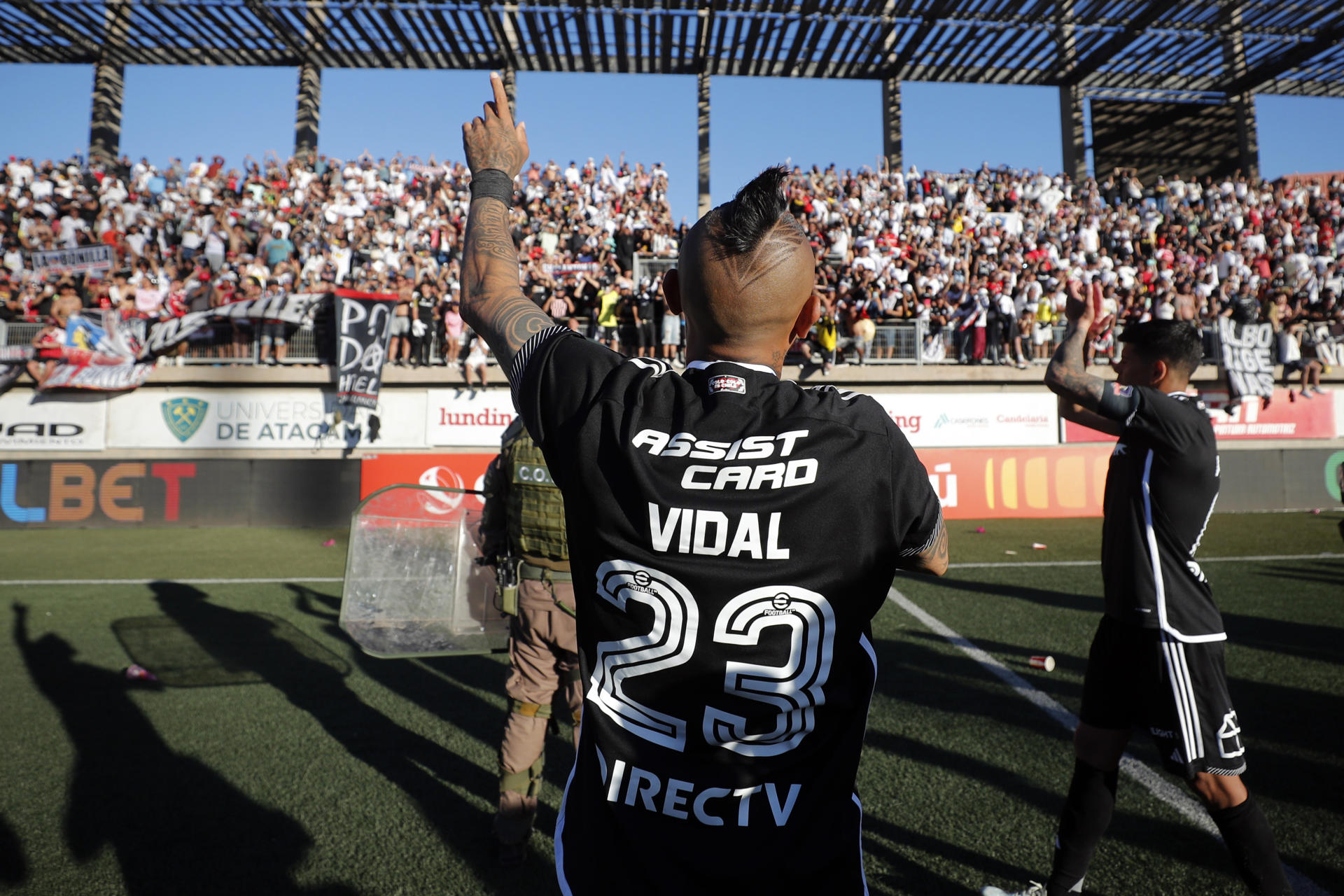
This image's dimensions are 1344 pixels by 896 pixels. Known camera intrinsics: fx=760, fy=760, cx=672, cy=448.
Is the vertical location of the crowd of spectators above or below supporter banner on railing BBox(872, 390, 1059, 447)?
above

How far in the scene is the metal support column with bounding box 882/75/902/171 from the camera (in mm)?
29172

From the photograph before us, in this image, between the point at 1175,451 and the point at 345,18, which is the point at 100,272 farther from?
the point at 1175,451

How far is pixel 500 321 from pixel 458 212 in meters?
21.9

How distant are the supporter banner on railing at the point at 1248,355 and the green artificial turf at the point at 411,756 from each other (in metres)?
10.3

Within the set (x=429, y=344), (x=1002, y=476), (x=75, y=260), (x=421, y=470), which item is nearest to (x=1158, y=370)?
(x=1002, y=476)

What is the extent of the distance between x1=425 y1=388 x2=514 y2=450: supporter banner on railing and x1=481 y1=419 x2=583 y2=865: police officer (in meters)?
12.6

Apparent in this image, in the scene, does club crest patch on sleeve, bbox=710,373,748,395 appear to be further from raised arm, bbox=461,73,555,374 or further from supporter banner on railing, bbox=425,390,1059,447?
supporter banner on railing, bbox=425,390,1059,447

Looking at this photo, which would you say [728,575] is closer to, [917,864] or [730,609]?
[730,609]

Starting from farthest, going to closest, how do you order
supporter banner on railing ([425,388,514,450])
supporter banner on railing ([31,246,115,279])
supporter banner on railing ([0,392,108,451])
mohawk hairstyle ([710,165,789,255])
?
1. supporter banner on railing ([31,246,115,279])
2. supporter banner on railing ([425,388,514,450])
3. supporter banner on railing ([0,392,108,451])
4. mohawk hairstyle ([710,165,789,255])

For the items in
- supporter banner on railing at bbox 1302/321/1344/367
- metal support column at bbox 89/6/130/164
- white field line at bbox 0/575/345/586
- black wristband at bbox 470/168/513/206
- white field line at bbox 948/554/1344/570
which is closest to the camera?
black wristband at bbox 470/168/513/206

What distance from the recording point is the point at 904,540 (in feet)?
4.25

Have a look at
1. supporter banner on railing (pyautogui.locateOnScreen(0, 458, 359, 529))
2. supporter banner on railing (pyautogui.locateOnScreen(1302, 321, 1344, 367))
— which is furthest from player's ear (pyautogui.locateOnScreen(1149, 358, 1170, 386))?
supporter banner on railing (pyautogui.locateOnScreen(1302, 321, 1344, 367))

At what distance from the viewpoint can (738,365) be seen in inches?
52.4

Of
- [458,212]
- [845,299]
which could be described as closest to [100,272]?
[458,212]
